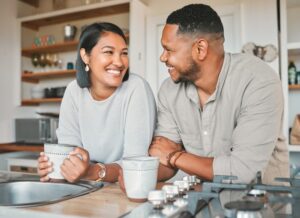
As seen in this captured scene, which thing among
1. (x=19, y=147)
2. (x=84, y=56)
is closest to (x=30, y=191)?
(x=84, y=56)

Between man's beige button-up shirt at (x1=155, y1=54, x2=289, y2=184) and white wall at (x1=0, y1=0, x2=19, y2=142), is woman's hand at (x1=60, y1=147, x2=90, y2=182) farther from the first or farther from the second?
white wall at (x1=0, y1=0, x2=19, y2=142)

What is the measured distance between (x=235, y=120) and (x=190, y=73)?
0.24 m

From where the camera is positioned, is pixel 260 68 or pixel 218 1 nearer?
pixel 260 68

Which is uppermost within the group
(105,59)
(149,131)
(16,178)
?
(105,59)

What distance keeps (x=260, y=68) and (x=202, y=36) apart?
0.24 meters

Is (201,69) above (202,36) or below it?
below

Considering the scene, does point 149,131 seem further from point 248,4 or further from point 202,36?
point 248,4

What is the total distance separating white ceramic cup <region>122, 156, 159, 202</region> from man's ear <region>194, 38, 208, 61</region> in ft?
1.95

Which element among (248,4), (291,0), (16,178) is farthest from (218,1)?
(16,178)

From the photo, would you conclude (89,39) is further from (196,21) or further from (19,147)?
(19,147)

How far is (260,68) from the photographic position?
47.2 inches

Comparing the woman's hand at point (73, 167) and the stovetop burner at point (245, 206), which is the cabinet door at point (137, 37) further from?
the stovetop burner at point (245, 206)

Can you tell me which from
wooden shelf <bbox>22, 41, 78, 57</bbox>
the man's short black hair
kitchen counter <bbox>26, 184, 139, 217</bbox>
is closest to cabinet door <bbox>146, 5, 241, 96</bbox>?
wooden shelf <bbox>22, 41, 78, 57</bbox>

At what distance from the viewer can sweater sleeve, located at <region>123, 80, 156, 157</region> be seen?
3.99 feet
